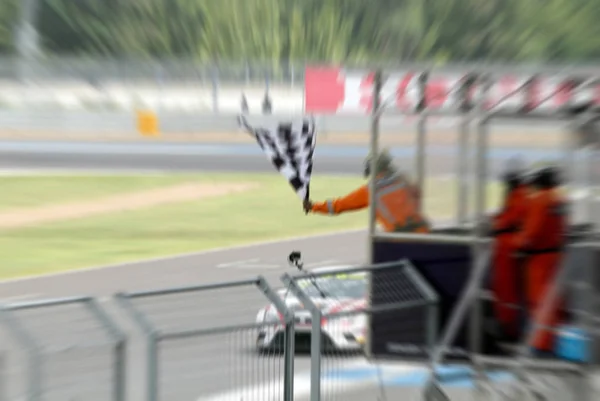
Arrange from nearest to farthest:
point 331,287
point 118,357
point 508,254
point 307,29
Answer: point 118,357, point 508,254, point 331,287, point 307,29

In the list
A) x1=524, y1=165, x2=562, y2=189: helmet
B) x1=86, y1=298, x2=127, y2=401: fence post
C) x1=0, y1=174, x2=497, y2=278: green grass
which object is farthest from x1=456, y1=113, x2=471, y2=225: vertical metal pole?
x1=0, y1=174, x2=497, y2=278: green grass

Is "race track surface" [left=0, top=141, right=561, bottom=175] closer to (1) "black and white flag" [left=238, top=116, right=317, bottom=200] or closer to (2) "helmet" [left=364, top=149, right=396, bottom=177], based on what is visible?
(1) "black and white flag" [left=238, top=116, right=317, bottom=200]

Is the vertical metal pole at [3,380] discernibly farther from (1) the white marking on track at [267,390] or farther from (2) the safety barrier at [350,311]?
(2) the safety barrier at [350,311]

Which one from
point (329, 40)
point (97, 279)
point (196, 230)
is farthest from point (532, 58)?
point (97, 279)

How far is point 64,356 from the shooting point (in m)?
4.96

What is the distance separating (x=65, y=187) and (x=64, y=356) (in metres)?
18.0

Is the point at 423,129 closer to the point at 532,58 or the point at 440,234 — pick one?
the point at 440,234

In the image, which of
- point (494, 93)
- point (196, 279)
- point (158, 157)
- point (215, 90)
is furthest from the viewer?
point (215, 90)

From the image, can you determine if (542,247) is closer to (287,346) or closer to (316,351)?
(316,351)

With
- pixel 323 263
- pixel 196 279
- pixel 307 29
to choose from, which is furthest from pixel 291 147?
pixel 307 29

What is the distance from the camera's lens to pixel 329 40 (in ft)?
114

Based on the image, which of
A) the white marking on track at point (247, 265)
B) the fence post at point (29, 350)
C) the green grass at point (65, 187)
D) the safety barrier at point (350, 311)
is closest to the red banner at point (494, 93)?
the safety barrier at point (350, 311)

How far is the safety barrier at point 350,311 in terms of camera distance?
6078mm

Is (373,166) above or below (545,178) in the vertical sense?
above
